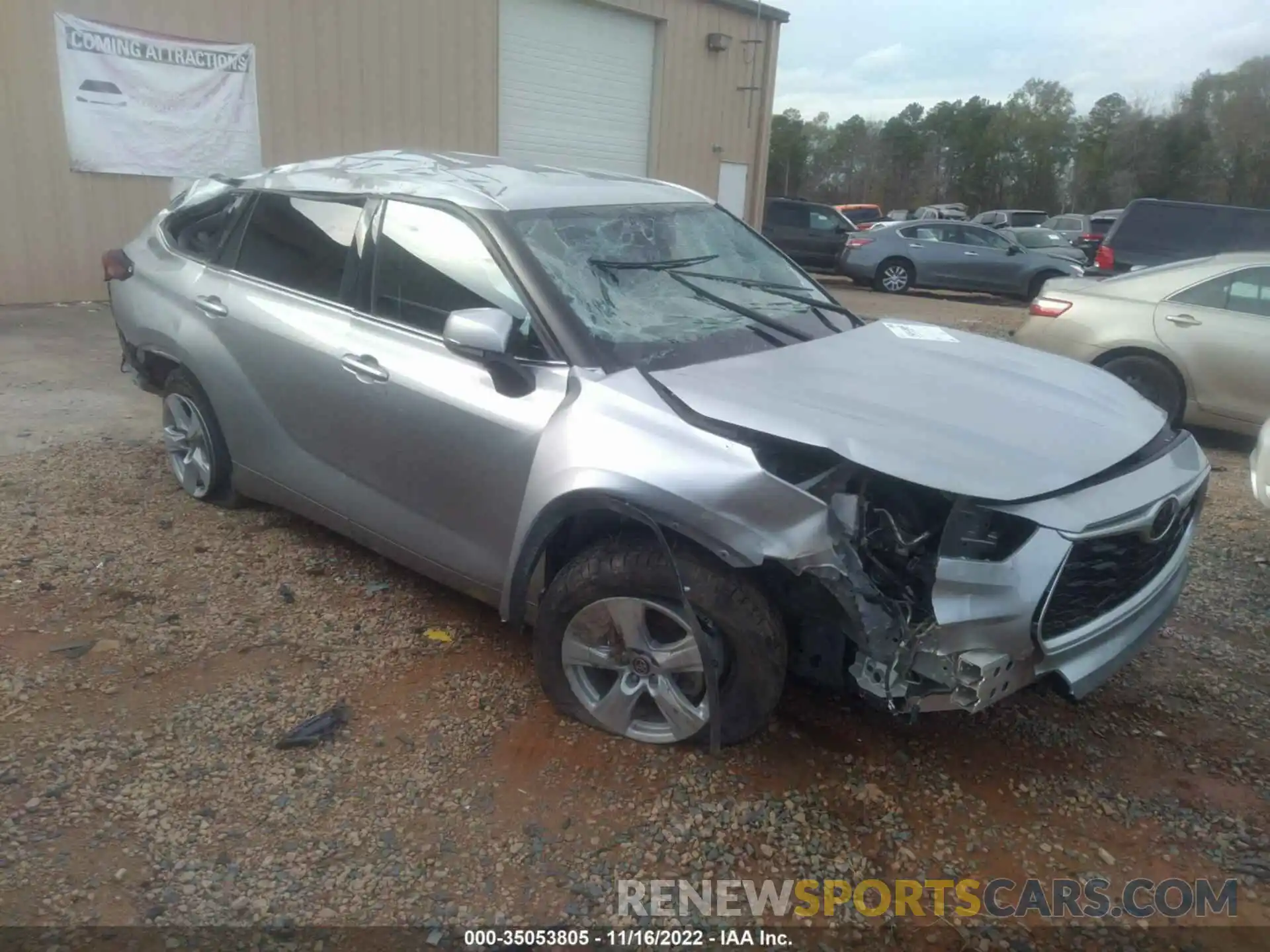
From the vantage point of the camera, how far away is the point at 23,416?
6.38 metres

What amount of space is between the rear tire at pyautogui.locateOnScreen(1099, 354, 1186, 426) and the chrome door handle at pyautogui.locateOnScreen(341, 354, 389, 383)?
208 inches

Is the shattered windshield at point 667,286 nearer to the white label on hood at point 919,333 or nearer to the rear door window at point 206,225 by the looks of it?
the white label on hood at point 919,333

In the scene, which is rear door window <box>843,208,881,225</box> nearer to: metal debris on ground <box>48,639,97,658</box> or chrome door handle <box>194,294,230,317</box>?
chrome door handle <box>194,294,230,317</box>

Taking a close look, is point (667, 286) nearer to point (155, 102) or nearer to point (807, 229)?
point (155, 102)

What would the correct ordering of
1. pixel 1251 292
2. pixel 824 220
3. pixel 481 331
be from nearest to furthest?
1. pixel 481 331
2. pixel 1251 292
3. pixel 824 220

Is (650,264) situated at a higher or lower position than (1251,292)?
higher

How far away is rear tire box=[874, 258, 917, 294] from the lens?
1783 centimetres

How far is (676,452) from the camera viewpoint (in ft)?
9.12

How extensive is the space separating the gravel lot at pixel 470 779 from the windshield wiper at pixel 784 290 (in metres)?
1.58

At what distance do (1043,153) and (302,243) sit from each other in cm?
5383

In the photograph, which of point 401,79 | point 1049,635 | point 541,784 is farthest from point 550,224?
point 401,79

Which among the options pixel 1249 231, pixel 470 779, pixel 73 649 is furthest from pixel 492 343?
pixel 1249 231

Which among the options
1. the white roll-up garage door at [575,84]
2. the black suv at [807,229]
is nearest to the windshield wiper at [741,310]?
the white roll-up garage door at [575,84]

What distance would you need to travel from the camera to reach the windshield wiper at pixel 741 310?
12.0 feet
